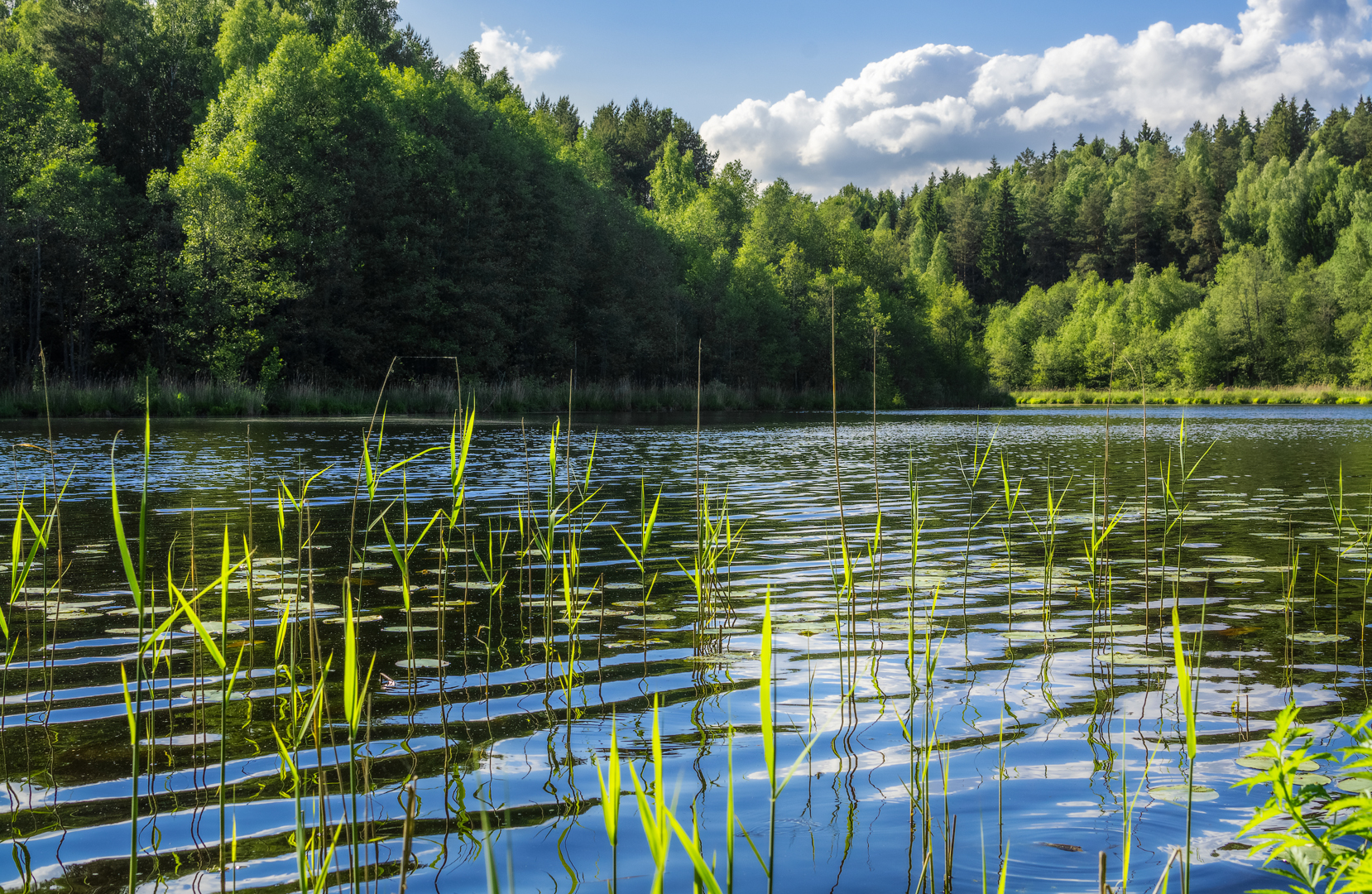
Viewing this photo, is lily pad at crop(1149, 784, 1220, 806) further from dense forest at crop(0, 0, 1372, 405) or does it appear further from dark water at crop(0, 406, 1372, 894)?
dense forest at crop(0, 0, 1372, 405)

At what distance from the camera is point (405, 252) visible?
39.8 metres

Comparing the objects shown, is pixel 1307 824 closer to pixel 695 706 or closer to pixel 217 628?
pixel 695 706

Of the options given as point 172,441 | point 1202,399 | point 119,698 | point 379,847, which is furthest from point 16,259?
point 1202,399

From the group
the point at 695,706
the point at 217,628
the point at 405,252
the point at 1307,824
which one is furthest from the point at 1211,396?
the point at 1307,824

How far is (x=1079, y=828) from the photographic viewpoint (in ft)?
9.50

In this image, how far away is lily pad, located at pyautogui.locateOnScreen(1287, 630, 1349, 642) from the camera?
498cm

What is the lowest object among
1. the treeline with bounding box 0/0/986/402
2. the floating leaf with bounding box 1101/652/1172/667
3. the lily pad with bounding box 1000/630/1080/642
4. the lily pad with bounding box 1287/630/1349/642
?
the lily pad with bounding box 1000/630/1080/642

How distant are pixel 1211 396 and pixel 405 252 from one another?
177 feet

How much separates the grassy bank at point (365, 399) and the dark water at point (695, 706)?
1372 centimetres

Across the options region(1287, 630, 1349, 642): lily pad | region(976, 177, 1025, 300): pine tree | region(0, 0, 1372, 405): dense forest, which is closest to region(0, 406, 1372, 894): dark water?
region(1287, 630, 1349, 642): lily pad

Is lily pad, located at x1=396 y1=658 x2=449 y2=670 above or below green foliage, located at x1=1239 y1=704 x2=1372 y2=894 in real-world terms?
below

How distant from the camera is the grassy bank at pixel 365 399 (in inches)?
1112

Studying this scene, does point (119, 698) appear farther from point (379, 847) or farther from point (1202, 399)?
point (1202, 399)

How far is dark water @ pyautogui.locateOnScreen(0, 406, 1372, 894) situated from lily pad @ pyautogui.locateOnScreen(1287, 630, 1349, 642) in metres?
0.03
